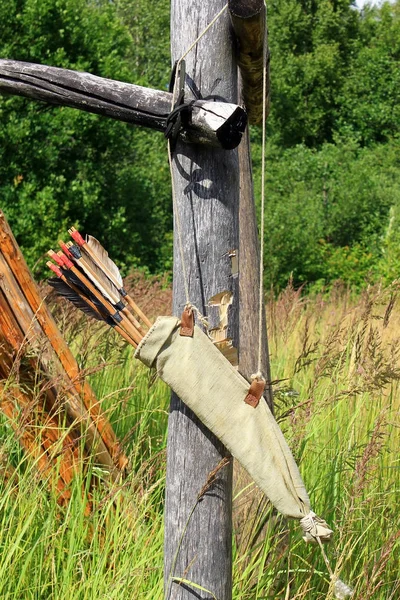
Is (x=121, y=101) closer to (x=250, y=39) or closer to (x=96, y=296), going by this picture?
(x=250, y=39)

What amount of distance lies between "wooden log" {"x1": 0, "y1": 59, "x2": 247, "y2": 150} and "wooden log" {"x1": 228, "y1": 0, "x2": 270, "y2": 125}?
169 mm

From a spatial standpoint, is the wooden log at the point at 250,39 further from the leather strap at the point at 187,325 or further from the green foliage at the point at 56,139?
the green foliage at the point at 56,139

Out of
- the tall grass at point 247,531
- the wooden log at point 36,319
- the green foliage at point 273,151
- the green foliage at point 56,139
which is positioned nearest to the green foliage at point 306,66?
the green foliage at point 273,151

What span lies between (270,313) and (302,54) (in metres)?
16.7

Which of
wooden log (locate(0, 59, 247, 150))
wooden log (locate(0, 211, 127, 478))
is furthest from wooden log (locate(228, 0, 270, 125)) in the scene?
wooden log (locate(0, 211, 127, 478))

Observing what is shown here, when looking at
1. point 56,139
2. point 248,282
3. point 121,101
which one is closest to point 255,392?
point 121,101

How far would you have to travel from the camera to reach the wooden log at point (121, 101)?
6.08 ft

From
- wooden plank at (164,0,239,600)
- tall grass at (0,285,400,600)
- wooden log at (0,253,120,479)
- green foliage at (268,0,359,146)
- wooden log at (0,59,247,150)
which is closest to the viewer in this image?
wooden log at (0,59,247,150)

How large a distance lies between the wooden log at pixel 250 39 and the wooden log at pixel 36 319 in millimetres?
1225

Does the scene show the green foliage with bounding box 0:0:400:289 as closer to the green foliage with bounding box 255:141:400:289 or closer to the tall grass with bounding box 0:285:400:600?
the green foliage with bounding box 255:141:400:289

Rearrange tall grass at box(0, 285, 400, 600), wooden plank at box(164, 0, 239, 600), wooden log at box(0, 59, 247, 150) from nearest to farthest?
wooden log at box(0, 59, 247, 150) → wooden plank at box(164, 0, 239, 600) → tall grass at box(0, 285, 400, 600)

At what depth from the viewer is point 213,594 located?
6.66ft

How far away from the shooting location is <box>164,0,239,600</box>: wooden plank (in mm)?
1973

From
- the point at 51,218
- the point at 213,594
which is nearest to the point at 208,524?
the point at 213,594
